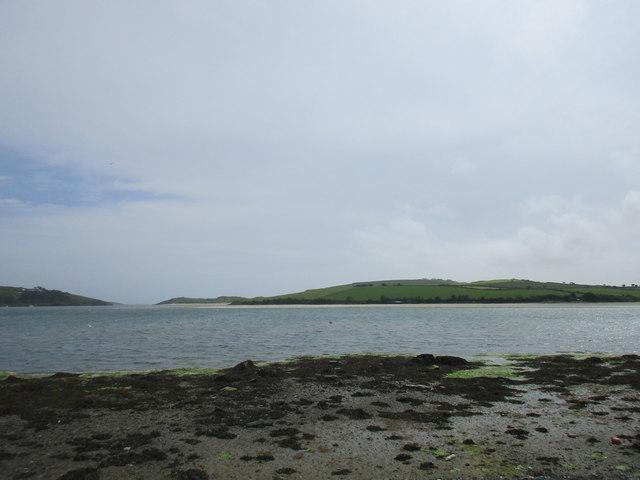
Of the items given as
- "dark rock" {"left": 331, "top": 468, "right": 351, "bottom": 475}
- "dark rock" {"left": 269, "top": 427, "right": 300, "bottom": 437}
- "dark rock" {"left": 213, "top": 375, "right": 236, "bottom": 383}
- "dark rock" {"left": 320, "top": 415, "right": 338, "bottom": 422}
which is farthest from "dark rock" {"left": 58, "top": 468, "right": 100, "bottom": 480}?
"dark rock" {"left": 213, "top": 375, "right": 236, "bottom": 383}

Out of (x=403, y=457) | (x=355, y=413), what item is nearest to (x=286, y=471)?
(x=403, y=457)

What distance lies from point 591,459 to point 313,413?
840cm

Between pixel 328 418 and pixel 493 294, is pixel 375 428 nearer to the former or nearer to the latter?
pixel 328 418

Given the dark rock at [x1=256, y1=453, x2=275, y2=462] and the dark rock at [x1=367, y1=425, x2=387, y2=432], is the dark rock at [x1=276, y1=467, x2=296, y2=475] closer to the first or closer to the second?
the dark rock at [x1=256, y1=453, x2=275, y2=462]

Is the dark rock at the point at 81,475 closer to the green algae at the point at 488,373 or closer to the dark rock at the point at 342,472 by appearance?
the dark rock at the point at 342,472

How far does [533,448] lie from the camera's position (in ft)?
37.0

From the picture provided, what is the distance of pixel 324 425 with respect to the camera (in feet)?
45.6

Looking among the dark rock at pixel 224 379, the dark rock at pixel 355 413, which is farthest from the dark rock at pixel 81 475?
the dark rock at pixel 224 379

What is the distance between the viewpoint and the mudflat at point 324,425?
10.2 m

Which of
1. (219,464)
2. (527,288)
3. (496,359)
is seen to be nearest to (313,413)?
(219,464)

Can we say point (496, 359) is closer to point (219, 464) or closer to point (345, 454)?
point (345, 454)

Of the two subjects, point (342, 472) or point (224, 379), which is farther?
point (224, 379)

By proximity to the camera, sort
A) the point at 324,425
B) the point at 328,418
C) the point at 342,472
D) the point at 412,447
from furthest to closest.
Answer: the point at 328,418 → the point at 324,425 → the point at 412,447 → the point at 342,472

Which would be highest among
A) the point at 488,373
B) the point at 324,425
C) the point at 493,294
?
→ the point at 493,294
